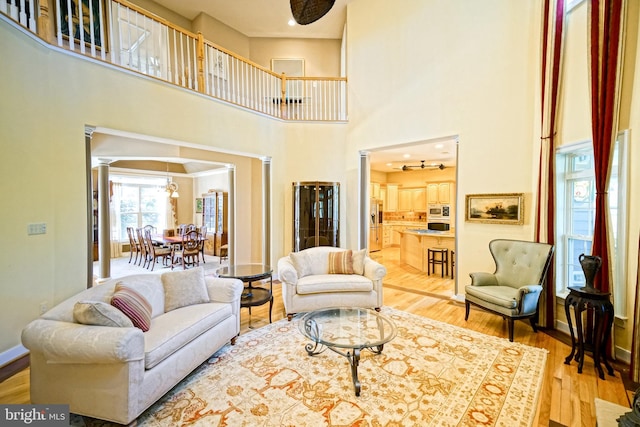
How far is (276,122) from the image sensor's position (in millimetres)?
5727

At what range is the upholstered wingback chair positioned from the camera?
10.2 feet

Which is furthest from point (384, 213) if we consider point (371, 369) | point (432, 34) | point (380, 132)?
point (371, 369)

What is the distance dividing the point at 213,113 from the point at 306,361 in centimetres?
407

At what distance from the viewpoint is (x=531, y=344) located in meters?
3.02

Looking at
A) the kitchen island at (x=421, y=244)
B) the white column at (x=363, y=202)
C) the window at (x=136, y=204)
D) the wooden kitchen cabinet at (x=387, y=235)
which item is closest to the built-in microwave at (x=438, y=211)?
the wooden kitchen cabinet at (x=387, y=235)

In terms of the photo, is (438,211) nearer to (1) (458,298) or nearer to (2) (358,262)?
(1) (458,298)

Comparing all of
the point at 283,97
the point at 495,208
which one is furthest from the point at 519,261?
the point at 283,97

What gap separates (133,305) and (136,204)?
26.7ft

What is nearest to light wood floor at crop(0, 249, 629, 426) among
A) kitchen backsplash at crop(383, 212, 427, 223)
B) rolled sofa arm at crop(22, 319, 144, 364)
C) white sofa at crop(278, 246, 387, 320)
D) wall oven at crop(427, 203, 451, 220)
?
white sofa at crop(278, 246, 387, 320)

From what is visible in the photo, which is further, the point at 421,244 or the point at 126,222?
the point at 126,222

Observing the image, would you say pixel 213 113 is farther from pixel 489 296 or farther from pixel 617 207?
pixel 617 207

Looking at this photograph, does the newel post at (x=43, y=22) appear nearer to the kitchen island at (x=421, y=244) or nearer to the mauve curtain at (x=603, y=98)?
the mauve curtain at (x=603, y=98)

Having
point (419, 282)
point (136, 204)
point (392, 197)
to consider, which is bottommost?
point (419, 282)

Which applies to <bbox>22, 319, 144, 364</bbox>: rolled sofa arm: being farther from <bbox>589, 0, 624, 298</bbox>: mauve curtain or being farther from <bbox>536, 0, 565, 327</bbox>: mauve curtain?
<bbox>536, 0, 565, 327</bbox>: mauve curtain
